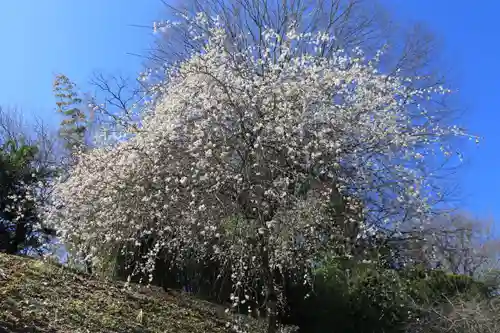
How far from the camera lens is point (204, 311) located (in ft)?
25.7

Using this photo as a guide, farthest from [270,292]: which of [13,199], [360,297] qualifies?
[13,199]

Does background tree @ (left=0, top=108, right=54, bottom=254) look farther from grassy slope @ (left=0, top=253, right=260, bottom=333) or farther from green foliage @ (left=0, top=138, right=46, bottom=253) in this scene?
grassy slope @ (left=0, top=253, right=260, bottom=333)

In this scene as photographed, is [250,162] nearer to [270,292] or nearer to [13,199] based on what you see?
[270,292]

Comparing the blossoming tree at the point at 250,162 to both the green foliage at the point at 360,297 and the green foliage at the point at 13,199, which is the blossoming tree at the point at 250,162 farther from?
the green foliage at the point at 13,199

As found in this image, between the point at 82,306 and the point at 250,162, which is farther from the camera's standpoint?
the point at 82,306

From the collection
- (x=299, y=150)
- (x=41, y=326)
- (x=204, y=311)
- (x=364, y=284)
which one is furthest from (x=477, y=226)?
(x=41, y=326)

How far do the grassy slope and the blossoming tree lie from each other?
78 cm

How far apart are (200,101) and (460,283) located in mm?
6070

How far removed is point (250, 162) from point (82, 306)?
286cm

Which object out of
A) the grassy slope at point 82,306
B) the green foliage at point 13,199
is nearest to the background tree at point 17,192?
the green foliage at point 13,199

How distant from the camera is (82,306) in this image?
19.1ft

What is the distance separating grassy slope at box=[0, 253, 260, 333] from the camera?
16.1 feet

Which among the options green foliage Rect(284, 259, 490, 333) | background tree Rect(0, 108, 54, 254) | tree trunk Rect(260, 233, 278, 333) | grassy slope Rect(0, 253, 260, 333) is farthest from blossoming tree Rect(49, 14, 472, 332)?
background tree Rect(0, 108, 54, 254)

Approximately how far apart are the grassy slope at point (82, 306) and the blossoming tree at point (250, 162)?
783mm
